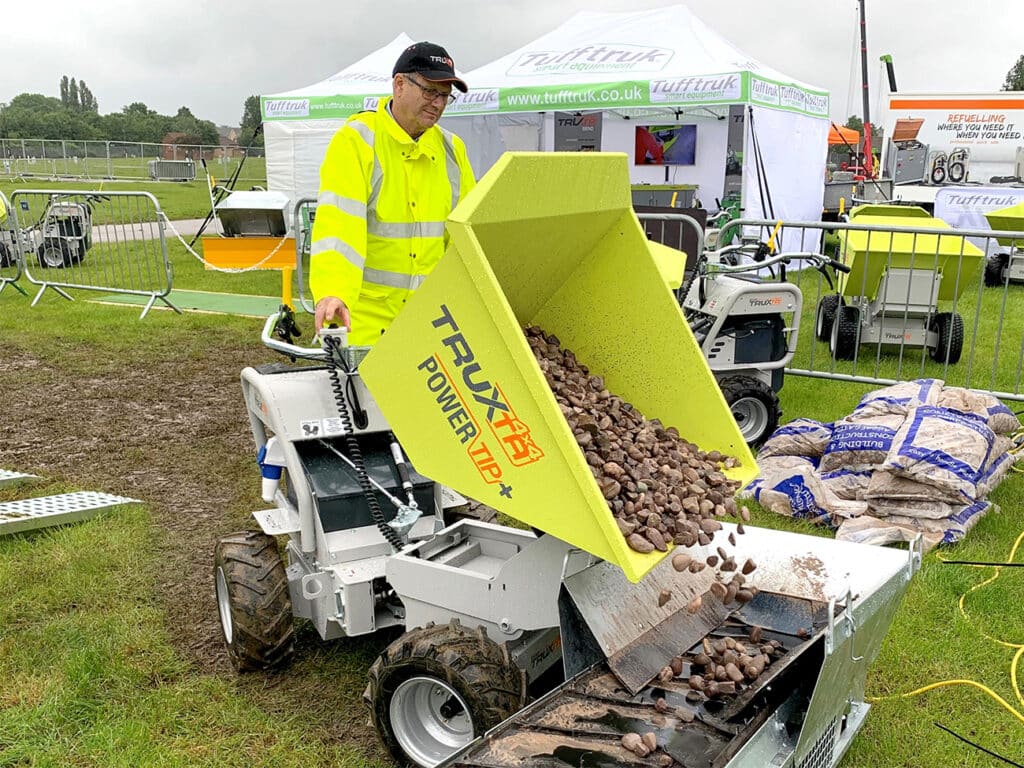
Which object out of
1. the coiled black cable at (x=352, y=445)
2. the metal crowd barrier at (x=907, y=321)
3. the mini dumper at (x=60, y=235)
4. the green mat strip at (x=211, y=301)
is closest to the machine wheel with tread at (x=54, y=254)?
the mini dumper at (x=60, y=235)

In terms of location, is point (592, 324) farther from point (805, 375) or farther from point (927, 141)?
point (927, 141)

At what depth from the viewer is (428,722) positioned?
2689 millimetres

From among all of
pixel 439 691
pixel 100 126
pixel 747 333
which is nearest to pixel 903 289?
pixel 747 333

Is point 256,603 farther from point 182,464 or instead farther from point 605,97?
point 605,97

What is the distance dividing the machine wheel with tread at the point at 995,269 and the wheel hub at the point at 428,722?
12961 millimetres

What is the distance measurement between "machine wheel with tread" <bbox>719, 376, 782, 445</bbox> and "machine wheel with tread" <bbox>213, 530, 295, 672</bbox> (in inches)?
137

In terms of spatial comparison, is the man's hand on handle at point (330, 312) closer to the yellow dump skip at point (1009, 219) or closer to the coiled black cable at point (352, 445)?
the coiled black cable at point (352, 445)

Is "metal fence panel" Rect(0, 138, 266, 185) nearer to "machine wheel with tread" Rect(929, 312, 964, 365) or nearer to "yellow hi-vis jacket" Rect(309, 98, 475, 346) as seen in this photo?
"machine wheel with tread" Rect(929, 312, 964, 365)

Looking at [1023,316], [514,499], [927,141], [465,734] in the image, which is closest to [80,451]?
[465,734]

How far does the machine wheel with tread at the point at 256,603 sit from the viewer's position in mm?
3078

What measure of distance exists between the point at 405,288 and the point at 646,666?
1.58m

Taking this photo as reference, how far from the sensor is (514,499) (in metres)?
2.22

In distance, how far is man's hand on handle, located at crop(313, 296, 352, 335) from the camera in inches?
114

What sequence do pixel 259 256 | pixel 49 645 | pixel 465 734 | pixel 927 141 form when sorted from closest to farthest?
pixel 465 734 < pixel 49 645 < pixel 259 256 < pixel 927 141
